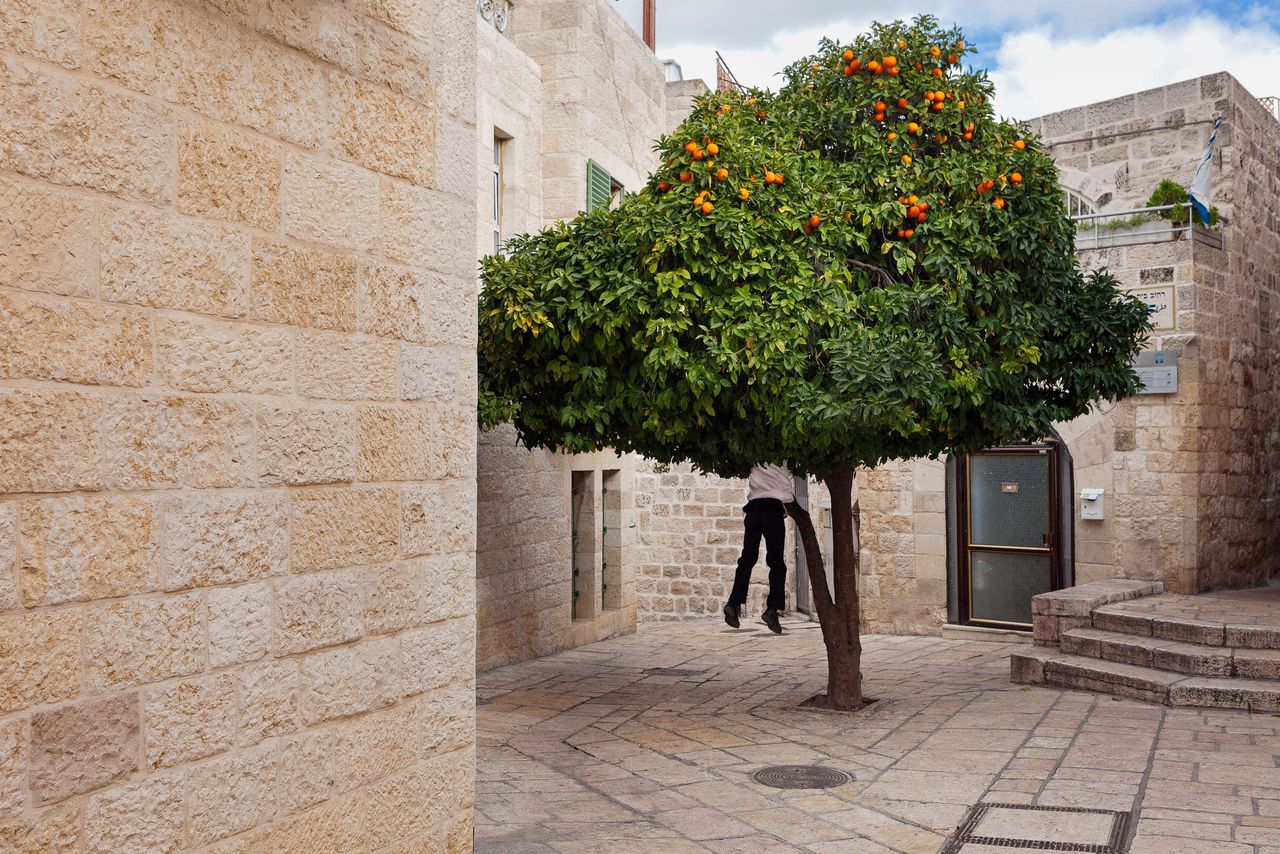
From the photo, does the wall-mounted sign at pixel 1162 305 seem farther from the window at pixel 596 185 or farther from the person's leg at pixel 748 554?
the window at pixel 596 185

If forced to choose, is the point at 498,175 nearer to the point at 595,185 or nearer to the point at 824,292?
the point at 595,185

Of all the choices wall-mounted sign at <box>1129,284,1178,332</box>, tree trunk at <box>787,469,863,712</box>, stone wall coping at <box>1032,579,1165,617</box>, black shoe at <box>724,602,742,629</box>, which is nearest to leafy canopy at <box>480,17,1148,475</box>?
tree trunk at <box>787,469,863,712</box>

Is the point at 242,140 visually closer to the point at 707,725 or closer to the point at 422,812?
the point at 422,812

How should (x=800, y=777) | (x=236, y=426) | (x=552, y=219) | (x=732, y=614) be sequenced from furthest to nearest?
1. (x=552, y=219)
2. (x=732, y=614)
3. (x=800, y=777)
4. (x=236, y=426)

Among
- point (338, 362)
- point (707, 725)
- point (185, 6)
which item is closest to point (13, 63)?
point (185, 6)

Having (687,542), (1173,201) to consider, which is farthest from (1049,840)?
(687,542)

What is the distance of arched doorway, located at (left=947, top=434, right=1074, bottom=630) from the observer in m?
12.1

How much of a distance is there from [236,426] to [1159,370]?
10386 millimetres

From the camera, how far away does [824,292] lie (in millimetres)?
6918

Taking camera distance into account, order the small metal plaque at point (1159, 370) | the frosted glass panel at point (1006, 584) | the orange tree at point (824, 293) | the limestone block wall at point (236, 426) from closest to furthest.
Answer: the limestone block wall at point (236, 426)
the orange tree at point (824, 293)
the small metal plaque at point (1159, 370)
the frosted glass panel at point (1006, 584)

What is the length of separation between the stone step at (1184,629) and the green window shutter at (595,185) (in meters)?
5.96

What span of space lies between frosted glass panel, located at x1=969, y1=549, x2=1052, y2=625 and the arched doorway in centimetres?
1

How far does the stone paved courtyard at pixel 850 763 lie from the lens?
520 cm

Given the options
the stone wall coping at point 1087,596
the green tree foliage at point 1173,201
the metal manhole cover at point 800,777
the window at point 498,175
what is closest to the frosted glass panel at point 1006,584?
the stone wall coping at point 1087,596
